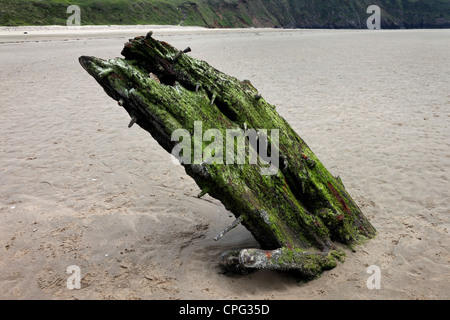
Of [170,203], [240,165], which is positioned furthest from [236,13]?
[240,165]

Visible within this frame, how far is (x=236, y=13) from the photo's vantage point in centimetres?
14388

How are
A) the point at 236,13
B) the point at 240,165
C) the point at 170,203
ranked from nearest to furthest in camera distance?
the point at 240,165 < the point at 170,203 < the point at 236,13

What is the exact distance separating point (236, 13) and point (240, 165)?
15434 centimetres

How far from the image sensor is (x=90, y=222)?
6.16 m

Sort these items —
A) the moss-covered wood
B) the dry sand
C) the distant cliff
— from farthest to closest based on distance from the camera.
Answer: the distant cliff, the dry sand, the moss-covered wood

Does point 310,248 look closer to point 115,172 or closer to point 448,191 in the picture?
point 448,191

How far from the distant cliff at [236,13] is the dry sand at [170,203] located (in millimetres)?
62899

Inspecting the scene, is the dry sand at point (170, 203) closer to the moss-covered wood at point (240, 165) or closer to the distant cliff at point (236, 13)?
the moss-covered wood at point (240, 165)

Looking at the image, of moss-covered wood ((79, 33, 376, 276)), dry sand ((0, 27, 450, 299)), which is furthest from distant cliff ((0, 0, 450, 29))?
moss-covered wood ((79, 33, 376, 276))

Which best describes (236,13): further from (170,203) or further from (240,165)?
(240,165)

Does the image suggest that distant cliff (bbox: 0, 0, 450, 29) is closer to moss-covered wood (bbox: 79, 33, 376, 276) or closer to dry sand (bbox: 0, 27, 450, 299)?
dry sand (bbox: 0, 27, 450, 299)

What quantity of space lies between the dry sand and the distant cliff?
62.9 m

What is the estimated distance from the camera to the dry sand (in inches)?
183
